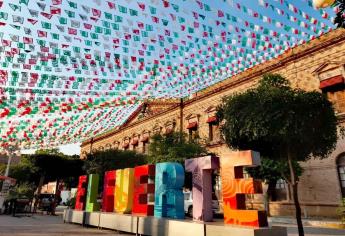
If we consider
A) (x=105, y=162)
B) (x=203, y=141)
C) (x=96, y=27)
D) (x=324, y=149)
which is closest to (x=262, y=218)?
(x=324, y=149)

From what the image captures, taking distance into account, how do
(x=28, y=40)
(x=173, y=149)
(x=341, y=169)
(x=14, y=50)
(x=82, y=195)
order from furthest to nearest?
(x=173, y=149)
(x=341, y=169)
(x=82, y=195)
(x=14, y=50)
(x=28, y=40)

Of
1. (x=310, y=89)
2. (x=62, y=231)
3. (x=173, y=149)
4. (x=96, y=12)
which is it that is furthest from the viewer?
(x=173, y=149)

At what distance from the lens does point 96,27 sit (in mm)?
9352

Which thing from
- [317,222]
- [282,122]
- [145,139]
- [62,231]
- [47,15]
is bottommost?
[62,231]

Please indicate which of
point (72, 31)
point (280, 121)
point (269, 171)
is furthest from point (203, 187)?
point (269, 171)

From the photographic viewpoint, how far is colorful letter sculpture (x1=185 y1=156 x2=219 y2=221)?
823 centimetres

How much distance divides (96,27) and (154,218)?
20.7 feet

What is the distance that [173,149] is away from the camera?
54.9 feet

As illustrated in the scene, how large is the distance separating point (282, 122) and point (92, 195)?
28.3ft

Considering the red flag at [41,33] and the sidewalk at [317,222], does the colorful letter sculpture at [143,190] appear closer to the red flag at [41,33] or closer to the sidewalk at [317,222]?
the red flag at [41,33]

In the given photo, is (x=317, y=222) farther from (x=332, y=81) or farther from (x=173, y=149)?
(x=173, y=149)

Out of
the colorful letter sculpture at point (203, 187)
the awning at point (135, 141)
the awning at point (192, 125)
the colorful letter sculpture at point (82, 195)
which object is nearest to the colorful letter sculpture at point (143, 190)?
the colorful letter sculpture at point (203, 187)

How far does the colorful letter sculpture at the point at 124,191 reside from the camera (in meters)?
10.9

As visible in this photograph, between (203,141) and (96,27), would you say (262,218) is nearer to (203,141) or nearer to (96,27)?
(96,27)
